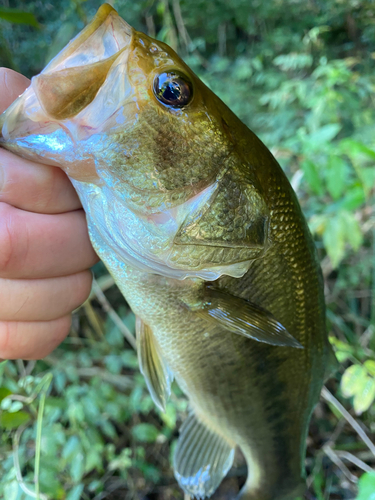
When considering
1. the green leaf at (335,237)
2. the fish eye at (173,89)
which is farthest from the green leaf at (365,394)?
the fish eye at (173,89)

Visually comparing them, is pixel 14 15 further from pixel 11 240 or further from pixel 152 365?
pixel 152 365

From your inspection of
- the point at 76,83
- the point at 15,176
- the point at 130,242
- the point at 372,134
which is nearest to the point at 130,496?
the point at 130,242

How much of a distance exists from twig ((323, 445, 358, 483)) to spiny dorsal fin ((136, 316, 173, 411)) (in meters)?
1.06

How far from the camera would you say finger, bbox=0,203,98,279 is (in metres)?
0.42

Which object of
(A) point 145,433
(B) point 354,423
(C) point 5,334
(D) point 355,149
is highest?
(D) point 355,149

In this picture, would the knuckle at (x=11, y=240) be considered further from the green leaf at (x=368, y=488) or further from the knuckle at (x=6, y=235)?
the green leaf at (x=368, y=488)

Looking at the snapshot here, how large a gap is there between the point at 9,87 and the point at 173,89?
222 millimetres

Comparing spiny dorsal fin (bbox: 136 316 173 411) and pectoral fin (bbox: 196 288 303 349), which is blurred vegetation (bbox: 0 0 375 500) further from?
pectoral fin (bbox: 196 288 303 349)

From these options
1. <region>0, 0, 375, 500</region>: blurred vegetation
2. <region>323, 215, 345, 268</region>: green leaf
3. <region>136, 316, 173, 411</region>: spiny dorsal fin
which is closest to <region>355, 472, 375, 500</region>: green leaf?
<region>0, 0, 375, 500</region>: blurred vegetation

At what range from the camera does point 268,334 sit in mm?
535

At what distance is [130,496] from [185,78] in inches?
56.3

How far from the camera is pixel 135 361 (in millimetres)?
1242

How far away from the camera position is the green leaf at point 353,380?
950 mm

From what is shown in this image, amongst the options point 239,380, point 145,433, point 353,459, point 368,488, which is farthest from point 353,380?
point 145,433
